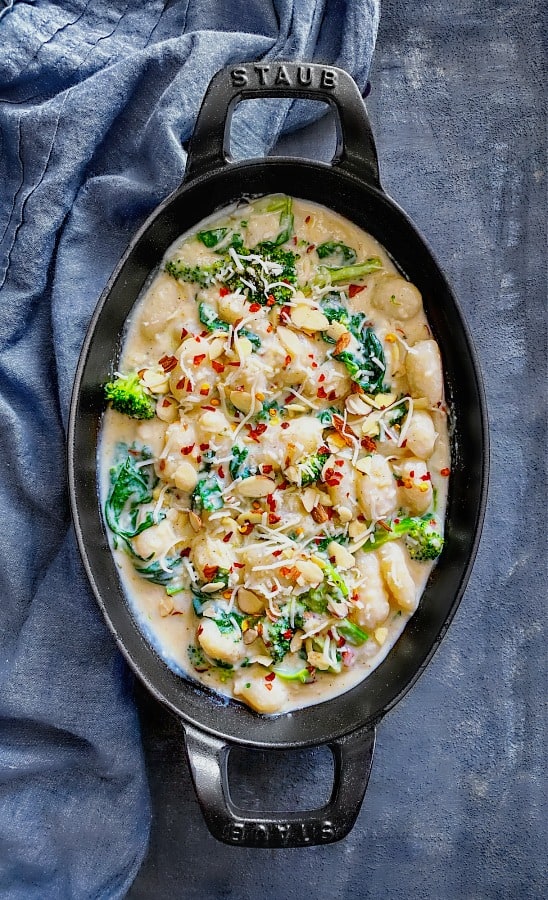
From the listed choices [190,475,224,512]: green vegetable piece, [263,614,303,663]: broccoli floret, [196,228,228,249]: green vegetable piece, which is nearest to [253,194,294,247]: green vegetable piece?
[196,228,228,249]: green vegetable piece

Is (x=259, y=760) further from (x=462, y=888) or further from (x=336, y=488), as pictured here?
(x=336, y=488)

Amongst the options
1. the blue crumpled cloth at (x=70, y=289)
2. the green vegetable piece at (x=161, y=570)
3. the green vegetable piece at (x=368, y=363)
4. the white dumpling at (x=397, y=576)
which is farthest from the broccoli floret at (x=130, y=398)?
the white dumpling at (x=397, y=576)

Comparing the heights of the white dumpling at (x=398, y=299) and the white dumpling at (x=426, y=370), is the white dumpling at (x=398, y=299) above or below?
above

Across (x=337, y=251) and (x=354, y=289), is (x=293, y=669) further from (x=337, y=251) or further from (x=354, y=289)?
(x=337, y=251)

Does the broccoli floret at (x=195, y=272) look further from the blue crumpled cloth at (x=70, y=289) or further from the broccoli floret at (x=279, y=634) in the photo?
the broccoli floret at (x=279, y=634)

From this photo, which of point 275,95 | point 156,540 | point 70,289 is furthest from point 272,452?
point 275,95

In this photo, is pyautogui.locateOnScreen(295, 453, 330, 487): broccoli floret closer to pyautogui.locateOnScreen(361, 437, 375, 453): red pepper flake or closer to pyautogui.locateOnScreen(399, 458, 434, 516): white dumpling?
pyautogui.locateOnScreen(361, 437, 375, 453): red pepper flake
